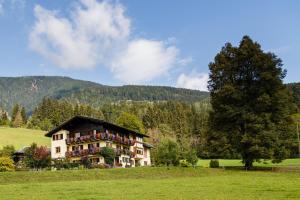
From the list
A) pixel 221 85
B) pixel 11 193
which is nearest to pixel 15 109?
pixel 221 85

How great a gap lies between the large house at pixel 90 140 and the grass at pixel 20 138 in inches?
1081

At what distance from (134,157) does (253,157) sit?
130ft

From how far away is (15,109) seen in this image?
18062 centimetres

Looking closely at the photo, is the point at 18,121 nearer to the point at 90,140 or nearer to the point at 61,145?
the point at 61,145

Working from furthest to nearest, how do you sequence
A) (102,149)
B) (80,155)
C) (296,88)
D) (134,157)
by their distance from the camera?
(296,88) < (134,157) < (80,155) < (102,149)

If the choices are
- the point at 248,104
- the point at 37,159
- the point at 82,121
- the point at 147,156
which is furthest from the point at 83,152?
the point at 248,104

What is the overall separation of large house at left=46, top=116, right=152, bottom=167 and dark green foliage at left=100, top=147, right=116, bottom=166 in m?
1.43

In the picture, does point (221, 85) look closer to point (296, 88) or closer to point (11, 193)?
point (11, 193)

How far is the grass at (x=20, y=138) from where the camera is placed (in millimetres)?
111125

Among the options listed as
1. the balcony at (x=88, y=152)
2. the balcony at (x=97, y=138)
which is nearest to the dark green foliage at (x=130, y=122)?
the balcony at (x=97, y=138)

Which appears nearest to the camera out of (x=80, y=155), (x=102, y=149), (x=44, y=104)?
(x=102, y=149)

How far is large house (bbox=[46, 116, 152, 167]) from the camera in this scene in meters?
78.1

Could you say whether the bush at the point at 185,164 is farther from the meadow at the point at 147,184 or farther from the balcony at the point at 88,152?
the balcony at the point at 88,152

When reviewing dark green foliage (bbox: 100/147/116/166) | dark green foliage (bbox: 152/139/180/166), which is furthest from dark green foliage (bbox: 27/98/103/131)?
dark green foliage (bbox: 152/139/180/166)
